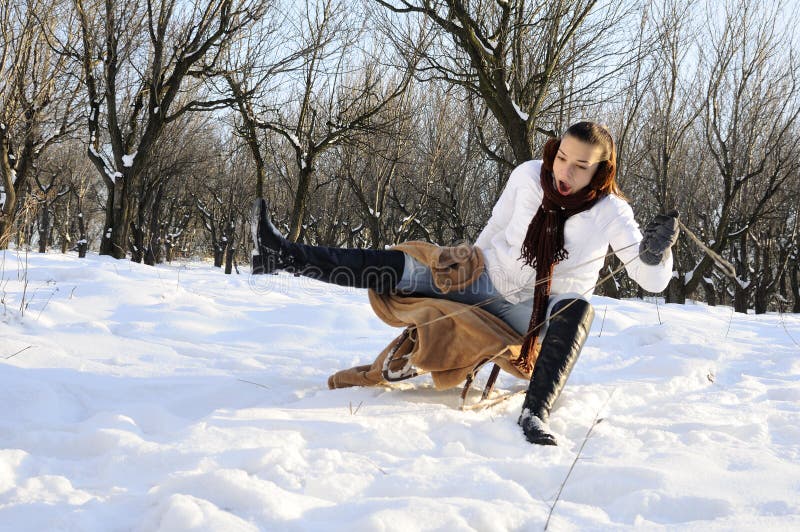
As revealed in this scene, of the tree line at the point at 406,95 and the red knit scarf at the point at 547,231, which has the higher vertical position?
the tree line at the point at 406,95

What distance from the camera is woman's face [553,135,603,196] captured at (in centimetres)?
214

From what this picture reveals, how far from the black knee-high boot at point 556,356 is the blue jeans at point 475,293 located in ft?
0.80

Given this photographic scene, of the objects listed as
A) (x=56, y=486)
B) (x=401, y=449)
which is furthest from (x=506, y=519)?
(x=56, y=486)

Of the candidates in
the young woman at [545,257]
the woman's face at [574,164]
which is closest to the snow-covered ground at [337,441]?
the young woman at [545,257]

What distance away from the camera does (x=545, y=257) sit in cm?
225

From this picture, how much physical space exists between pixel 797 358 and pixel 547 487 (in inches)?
116

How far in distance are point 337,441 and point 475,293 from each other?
93 centimetres

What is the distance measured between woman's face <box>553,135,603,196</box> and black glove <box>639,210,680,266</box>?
313 mm

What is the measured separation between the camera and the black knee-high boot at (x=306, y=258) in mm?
2316

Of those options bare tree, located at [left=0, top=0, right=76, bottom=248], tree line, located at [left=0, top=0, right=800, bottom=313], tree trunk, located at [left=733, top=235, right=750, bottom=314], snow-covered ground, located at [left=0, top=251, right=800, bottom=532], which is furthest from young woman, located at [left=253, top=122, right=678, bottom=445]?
tree trunk, located at [left=733, top=235, right=750, bottom=314]

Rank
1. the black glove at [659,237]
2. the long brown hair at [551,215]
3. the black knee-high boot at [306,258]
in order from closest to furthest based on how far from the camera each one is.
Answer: the black glove at [659,237]
the long brown hair at [551,215]
the black knee-high boot at [306,258]

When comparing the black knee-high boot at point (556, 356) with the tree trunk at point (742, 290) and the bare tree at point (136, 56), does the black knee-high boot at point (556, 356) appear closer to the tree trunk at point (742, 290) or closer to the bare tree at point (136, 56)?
the bare tree at point (136, 56)

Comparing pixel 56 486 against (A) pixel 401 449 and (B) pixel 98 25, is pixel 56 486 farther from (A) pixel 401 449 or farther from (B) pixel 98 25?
(B) pixel 98 25

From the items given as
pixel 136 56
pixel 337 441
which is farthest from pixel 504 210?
pixel 136 56
